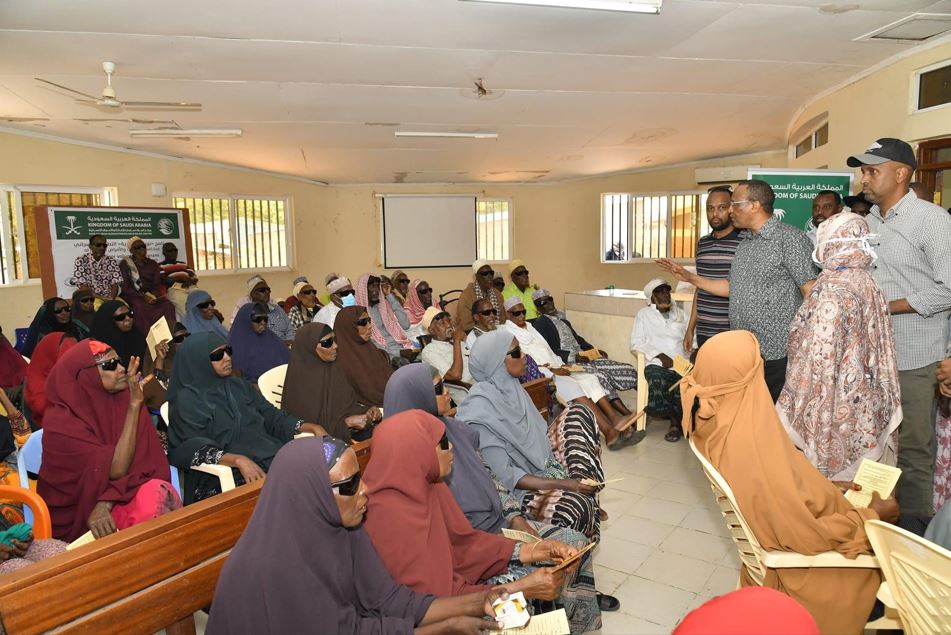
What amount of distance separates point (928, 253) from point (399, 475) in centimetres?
213

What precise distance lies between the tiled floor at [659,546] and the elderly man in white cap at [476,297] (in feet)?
6.95

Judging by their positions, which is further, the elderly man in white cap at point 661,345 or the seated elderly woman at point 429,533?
the elderly man in white cap at point 661,345

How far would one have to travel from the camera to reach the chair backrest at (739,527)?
5.57ft

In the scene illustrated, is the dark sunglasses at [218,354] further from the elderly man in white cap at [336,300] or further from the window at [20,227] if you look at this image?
the window at [20,227]

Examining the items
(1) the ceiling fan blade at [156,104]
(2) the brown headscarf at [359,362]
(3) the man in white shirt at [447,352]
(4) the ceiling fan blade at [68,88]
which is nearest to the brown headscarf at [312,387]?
(2) the brown headscarf at [359,362]

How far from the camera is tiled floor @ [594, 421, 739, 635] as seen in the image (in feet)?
7.88

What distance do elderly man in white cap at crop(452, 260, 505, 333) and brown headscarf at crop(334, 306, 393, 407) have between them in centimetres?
144

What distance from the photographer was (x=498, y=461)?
2473 mm

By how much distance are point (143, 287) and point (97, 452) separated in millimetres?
4094

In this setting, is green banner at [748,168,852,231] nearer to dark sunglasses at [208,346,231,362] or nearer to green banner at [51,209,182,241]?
dark sunglasses at [208,346,231,362]

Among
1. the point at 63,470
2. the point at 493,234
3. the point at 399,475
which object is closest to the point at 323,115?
the point at 63,470

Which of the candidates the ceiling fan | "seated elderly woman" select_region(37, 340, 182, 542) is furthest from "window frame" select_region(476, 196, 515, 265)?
"seated elderly woman" select_region(37, 340, 182, 542)

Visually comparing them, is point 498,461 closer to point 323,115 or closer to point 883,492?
point 883,492

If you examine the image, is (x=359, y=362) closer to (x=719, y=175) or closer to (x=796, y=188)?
(x=796, y=188)
